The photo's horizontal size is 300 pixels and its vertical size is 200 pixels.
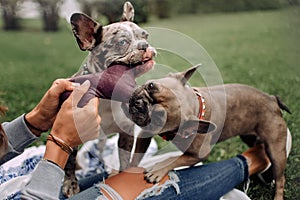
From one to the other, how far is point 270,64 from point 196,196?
258cm

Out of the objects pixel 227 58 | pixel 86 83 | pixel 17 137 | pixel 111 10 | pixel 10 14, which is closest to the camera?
pixel 86 83

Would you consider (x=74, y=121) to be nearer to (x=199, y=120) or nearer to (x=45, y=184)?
(x=45, y=184)

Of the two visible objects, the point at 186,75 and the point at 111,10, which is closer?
the point at 186,75

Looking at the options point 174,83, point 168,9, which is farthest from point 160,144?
point 168,9

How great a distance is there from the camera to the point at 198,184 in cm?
172

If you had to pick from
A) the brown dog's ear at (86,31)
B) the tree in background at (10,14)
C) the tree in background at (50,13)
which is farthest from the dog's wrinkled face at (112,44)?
the tree in background at (10,14)

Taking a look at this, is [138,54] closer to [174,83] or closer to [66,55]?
[174,83]

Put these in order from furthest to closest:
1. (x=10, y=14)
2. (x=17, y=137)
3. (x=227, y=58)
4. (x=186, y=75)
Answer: (x=10, y=14)
(x=227, y=58)
(x=17, y=137)
(x=186, y=75)

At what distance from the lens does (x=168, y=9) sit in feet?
22.5

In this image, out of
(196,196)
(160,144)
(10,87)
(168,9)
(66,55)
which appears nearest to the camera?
(196,196)

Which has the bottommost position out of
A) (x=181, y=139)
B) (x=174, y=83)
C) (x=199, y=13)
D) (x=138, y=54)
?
(x=199, y=13)

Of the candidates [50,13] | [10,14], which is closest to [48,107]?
[50,13]

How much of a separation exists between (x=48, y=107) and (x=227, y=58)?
11.3 ft

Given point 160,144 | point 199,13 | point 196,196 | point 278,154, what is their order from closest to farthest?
point 196,196 → point 278,154 → point 160,144 → point 199,13
